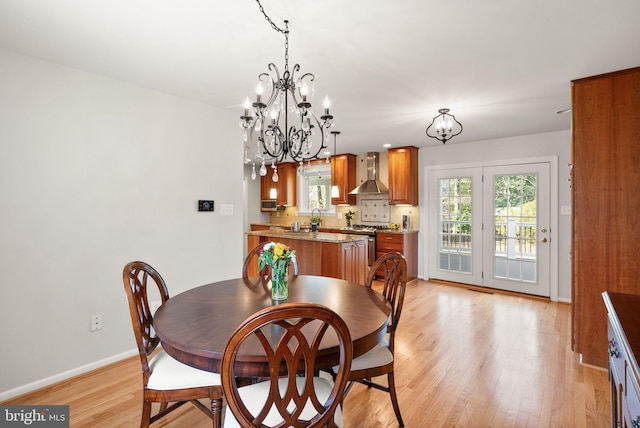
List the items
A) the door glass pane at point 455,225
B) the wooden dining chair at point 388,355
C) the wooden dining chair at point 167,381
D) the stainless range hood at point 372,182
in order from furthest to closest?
the stainless range hood at point 372,182, the door glass pane at point 455,225, the wooden dining chair at point 388,355, the wooden dining chair at point 167,381

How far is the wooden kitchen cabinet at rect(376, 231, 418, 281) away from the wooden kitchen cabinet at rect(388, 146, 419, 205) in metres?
0.60

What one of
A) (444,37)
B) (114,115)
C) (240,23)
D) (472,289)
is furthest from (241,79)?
(472,289)

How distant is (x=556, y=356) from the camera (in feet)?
9.04

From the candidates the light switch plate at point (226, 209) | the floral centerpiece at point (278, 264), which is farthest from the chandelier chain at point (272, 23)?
the light switch plate at point (226, 209)

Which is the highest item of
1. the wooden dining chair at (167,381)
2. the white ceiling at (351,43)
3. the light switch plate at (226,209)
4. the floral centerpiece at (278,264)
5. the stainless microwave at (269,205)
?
the white ceiling at (351,43)

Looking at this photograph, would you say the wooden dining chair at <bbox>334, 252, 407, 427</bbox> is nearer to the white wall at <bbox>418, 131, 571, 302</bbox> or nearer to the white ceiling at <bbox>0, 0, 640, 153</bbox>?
the white ceiling at <bbox>0, 0, 640, 153</bbox>

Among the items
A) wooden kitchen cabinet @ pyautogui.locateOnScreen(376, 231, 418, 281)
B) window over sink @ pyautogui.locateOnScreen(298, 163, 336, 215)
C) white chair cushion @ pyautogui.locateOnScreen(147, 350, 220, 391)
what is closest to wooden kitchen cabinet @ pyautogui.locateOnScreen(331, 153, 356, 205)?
window over sink @ pyautogui.locateOnScreen(298, 163, 336, 215)

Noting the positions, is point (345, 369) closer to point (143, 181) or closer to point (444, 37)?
point (444, 37)

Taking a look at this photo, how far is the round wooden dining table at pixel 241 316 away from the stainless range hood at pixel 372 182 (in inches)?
147

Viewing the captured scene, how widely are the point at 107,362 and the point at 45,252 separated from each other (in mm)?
1001

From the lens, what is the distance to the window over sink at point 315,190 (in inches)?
272

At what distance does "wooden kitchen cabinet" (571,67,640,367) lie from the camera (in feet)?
8.09

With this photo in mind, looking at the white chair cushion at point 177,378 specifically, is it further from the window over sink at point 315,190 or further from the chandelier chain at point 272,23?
the window over sink at point 315,190

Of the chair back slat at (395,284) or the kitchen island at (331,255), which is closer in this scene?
the chair back slat at (395,284)
